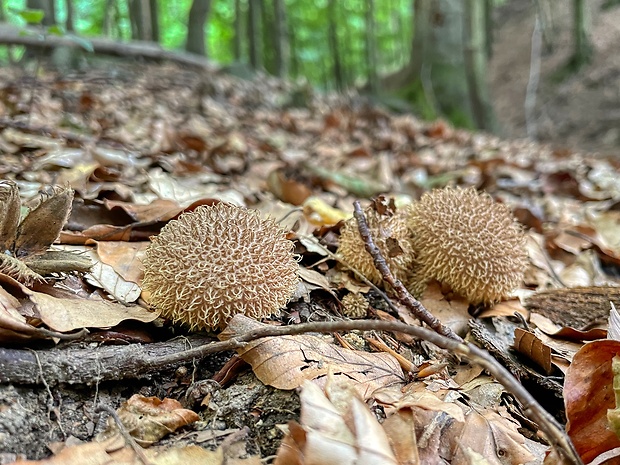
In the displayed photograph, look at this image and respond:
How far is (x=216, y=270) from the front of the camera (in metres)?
1.46

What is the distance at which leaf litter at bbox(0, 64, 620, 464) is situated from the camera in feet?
4.08

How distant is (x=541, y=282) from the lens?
2.58 meters

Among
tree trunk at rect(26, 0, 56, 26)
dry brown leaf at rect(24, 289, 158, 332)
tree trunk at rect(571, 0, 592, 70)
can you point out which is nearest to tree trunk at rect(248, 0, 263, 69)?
tree trunk at rect(26, 0, 56, 26)

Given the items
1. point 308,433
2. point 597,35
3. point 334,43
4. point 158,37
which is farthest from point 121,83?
point 597,35

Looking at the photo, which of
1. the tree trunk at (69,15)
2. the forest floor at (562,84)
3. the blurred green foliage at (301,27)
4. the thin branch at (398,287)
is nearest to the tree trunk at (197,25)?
the tree trunk at (69,15)

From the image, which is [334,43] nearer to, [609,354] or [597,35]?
[597,35]

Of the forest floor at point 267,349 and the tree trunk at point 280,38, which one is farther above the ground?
the tree trunk at point 280,38

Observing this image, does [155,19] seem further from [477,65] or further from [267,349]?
[267,349]

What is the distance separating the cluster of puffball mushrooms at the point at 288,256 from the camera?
148 centimetres

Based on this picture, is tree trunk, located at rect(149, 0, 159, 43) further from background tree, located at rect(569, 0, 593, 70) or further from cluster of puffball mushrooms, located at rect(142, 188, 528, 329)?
cluster of puffball mushrooms, located at rect(142, 188, 528, 329)

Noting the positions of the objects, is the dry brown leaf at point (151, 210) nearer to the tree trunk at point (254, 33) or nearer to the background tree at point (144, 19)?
the background tree at point (144, 19)

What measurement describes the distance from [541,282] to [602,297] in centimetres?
51

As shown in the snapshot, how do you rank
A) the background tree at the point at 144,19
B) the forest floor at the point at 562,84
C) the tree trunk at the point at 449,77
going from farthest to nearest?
the background tree at the point at 144,19 < the forest floor at the point at 562,84 < the tree trunk at the point at 449,77

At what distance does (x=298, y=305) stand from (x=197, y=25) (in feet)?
34.0
